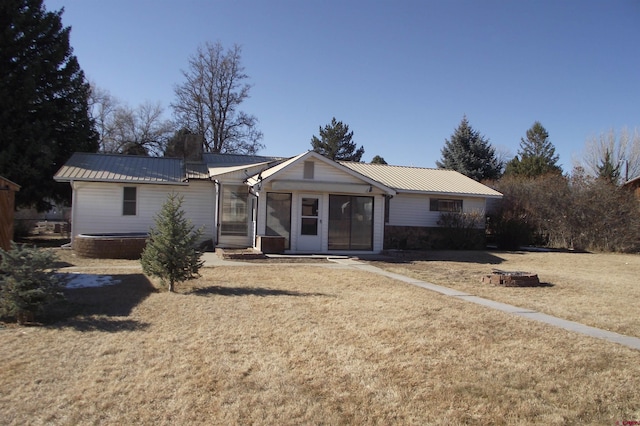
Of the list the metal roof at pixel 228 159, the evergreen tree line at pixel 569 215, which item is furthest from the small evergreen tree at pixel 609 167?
the metal roof at pixel 228 159

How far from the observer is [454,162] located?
131 feet

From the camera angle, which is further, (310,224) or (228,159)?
(228,159)

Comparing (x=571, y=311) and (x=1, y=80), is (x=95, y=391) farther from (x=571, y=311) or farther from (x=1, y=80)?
(x=1, y=80)

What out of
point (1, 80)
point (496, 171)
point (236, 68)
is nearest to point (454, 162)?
point (496, 171)

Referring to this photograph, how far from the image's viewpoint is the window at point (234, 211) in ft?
60.1

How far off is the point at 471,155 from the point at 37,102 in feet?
99.8

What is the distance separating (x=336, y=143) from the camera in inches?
2083

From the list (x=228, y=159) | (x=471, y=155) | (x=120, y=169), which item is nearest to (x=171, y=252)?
(x=120, y=169)

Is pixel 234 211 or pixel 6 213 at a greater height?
pixel 234 211

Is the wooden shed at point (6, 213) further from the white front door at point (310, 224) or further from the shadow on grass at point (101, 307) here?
the white front door at point (310, 224)

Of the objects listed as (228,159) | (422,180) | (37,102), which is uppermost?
(37,102)

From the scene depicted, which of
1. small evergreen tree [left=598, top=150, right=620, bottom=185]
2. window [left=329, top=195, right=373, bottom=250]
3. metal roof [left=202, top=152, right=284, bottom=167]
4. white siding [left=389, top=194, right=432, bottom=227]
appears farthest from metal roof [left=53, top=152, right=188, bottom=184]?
small evergreen tree [left=598, top=150, right=620, bottom=185]

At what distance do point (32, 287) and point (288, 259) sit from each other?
9.03 m

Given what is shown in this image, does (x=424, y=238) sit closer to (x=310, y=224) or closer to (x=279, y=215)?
(x=310, y=224)
